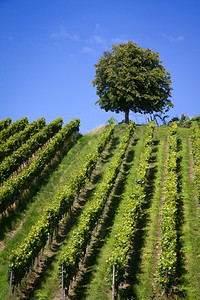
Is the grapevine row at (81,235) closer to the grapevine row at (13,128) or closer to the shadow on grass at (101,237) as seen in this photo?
the shadow on grass at (101,237)

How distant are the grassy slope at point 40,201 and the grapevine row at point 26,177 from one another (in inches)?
61.9

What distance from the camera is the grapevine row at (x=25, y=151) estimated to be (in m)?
36.9

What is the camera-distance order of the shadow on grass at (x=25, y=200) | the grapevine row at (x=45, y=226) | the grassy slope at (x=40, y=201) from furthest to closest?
the shadow on grass at (x=25, y=200)
the grassy slope at (x=40, y=201)
the grapevine row at (x=45, y=226)

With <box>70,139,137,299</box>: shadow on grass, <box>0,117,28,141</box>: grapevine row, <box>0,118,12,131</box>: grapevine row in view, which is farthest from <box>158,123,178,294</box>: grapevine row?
<box>0,118,12,131</box>: grapevine row

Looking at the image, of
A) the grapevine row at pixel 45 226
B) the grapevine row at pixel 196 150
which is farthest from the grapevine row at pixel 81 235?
the grapevine row at pixel 196 150

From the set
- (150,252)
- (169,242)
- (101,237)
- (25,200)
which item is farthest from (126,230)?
(25,200)

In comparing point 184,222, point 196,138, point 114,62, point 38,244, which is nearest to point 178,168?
point 196,138

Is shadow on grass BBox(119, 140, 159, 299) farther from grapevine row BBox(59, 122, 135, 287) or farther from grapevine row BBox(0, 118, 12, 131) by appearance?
grapevine row BBox(0, 118, 12, 131)

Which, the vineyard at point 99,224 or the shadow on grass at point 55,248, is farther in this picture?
the shadow on grass at point 55,248

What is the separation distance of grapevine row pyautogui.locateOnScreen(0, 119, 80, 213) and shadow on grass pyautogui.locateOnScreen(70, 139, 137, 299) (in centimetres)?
916

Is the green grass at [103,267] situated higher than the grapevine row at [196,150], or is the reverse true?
the grapevine row at [196,150]

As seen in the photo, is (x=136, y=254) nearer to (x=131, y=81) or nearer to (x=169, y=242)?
(x=169, y=242)

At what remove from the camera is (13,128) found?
52000mm

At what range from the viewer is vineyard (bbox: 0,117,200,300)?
70.9ft
